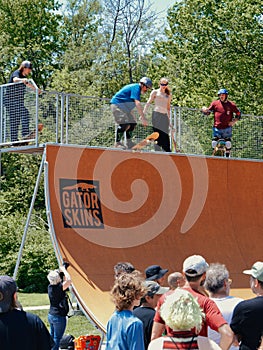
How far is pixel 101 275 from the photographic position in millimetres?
12727

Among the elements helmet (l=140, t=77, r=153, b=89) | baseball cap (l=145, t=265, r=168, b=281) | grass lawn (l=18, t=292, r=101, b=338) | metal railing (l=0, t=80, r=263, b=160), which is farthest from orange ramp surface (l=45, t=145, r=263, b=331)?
baseball cap (l=145, t=265, r=168, b=281)

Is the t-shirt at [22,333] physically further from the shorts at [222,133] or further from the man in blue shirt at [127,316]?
the shorts at [222,133]

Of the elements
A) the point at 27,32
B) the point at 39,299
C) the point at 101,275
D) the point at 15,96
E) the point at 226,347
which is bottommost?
the point at 39,299

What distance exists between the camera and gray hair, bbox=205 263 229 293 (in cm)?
581

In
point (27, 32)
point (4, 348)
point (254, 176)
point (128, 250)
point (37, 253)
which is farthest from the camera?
point (27, 32)

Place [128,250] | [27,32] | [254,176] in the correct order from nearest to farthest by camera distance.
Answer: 1. [128,250]
2. [254,176]
3. [27,32]

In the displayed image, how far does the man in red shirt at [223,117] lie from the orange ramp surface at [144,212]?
54 centimetres

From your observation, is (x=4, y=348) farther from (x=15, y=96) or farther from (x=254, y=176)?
(x=254, y=176)

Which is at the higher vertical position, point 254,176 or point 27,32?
point 27,32

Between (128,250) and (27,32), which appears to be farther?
(27,32)

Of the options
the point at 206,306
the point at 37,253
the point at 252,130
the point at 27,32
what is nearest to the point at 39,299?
the point at 37,253

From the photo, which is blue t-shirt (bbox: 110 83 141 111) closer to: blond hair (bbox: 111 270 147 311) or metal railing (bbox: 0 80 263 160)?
metal railing (bbox: 0 80 263 160)

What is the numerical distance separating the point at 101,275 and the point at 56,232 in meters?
1.04

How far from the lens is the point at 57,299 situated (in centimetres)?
1068
